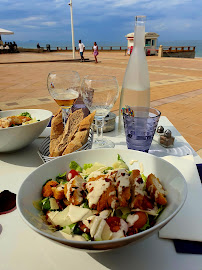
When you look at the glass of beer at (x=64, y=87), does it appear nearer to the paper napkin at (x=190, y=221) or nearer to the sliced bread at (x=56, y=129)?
the sliced bread at (x=56, y=129)

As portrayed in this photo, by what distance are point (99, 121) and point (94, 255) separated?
71cm

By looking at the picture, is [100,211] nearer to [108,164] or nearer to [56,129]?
[108,164]

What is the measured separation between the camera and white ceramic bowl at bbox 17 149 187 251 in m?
0.48

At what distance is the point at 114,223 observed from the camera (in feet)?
1.77

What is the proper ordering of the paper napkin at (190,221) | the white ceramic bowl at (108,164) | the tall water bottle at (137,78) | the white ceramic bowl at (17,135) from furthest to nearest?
the tall water bottle at (137,78)
the white ceramic bowl at (17,135)
the paper napkin at (190,221)
the white ceramic bowl at (108,164)

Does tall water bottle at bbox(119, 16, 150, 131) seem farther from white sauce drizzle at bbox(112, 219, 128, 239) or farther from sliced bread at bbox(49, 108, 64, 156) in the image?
white sauce drizzle at bbox(112, 219, 128, 239)

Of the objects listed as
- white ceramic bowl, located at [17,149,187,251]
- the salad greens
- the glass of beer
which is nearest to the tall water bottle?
the glass of beer

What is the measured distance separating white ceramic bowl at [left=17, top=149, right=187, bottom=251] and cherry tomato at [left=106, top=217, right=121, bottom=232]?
0.14ft

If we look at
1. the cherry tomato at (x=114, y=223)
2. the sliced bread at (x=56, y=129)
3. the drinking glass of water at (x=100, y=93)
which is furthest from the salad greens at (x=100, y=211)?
the drinking glass of water at (x=100, y=93)

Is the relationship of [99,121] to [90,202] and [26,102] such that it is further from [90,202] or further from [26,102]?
[26,102]

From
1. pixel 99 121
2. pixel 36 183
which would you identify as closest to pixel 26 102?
pixel 99 121

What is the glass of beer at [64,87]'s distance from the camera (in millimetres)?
1263

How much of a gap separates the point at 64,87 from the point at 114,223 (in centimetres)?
93

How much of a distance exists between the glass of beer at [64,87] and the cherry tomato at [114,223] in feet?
2.64
